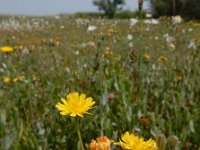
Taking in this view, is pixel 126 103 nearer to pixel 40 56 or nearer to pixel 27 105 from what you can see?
pixel 27 105

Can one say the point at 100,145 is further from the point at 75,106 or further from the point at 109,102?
the point at 109,102

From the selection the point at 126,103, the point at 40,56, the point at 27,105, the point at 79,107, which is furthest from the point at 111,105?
the point at 40,56

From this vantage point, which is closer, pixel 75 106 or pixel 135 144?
pixel 135 144

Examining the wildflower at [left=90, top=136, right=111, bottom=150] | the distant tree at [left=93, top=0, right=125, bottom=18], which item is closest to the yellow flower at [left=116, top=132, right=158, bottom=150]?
the wildflower at [left=90, top=136, right=111, bottom=150]

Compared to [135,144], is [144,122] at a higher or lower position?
lower

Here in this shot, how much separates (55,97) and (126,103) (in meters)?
0.46

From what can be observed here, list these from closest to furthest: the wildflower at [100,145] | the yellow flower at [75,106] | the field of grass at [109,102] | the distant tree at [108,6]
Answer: the wildflower at [100,145], the yellow flower at [75,106], the field of grass at [109,102], the distant tree at [108,6]

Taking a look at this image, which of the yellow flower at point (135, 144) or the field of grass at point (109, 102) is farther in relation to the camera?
the field of grass at point (109, 102)

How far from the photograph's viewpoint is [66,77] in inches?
131

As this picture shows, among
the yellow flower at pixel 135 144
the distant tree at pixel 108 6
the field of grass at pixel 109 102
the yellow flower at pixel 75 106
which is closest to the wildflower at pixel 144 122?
the field of grass at pixel 109 102

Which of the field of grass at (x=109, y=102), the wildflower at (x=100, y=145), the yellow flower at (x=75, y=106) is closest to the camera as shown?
the wildflower at (x=100, y=145)

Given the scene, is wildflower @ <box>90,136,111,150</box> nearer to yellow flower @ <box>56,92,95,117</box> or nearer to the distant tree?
yellow flower @ <box>56,92,95,117</box>

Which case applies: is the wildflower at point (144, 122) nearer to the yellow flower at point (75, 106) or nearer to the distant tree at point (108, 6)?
the yellow flower at point (75, 106)

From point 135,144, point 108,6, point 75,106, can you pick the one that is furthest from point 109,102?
point 108,6
